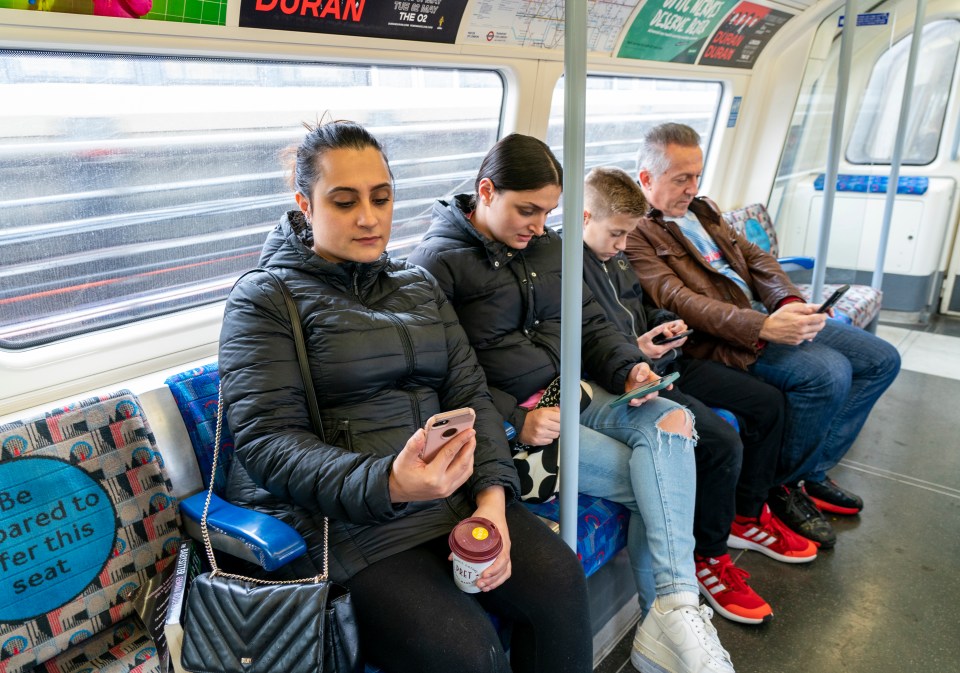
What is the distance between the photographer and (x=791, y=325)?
3.23 meters

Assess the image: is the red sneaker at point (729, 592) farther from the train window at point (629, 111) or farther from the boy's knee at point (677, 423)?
the train window at point (629, 111)

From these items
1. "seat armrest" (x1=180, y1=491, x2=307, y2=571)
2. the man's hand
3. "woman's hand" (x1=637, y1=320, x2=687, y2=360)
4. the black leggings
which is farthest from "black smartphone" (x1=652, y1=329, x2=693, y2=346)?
"seat armrest" (x1=180, y1=491, x2=307, y2=571)

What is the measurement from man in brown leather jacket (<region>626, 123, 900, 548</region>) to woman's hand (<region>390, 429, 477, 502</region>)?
1.92m

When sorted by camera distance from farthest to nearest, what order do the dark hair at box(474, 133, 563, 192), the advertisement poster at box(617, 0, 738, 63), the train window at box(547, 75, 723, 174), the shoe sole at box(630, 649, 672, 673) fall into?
the train window at box(547, 75, 723, 174)
the advertisement poster at box(617, 0, 738, 63)
the dark hair at box(474, 133, 563, 192)
the shoe sole at box(630, 649, 672, 673)

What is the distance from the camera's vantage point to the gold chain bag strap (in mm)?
1597

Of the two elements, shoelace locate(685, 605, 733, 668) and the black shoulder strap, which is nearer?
the black shoulder strap

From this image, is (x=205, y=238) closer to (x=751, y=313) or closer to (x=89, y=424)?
(x=89, y=424)

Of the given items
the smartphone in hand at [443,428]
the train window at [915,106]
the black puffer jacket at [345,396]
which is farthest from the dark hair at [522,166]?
the train window at [915,106]

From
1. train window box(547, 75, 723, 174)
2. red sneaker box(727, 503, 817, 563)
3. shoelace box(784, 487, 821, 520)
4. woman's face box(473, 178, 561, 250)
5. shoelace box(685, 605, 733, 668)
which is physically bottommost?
red sneaker box(727, 503, 817, 563)

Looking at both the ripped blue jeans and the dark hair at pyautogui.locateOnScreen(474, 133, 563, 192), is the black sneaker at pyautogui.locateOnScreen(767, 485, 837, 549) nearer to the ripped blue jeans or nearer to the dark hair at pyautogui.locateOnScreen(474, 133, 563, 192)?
the ripped blue jeans

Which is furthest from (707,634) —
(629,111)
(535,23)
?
(629,111)

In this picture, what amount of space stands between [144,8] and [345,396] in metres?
1.27

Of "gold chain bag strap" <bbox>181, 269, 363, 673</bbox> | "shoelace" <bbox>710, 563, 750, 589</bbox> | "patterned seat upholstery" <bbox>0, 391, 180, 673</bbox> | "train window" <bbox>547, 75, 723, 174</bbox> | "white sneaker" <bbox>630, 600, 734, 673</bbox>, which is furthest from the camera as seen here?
"train window" <bbox>547, 75, 723, 174</bbox>

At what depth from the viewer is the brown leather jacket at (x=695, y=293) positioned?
3285mm
